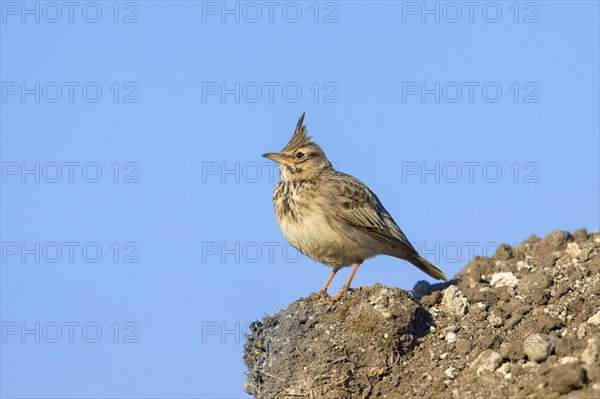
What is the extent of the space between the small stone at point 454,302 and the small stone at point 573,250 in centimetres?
237

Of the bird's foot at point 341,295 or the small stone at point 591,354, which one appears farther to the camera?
the bird's foot at point 341,295

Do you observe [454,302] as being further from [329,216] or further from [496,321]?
[329,216]

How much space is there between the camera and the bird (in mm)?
13227

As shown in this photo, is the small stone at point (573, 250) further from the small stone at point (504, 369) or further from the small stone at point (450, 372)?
the small stone at point (504, 369)

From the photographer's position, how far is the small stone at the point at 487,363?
1055 cm

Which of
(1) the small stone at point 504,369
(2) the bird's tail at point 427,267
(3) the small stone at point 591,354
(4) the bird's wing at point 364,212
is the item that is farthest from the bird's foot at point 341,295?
(3) the small stone at point 591,354

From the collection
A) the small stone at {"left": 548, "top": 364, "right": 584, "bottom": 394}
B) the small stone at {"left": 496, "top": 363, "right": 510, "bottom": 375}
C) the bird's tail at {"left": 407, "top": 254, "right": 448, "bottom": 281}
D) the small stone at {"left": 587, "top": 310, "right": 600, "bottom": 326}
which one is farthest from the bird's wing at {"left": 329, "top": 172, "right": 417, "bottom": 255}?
the small stone at {"left": 548, "top": 364, "right": 584, "bottom": 394}

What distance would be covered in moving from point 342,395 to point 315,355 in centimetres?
75

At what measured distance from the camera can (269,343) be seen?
39.8 ft

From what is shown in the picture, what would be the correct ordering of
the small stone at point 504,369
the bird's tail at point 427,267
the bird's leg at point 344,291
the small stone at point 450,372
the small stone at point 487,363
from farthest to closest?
the bird's tail at point 427,267 < the bird's leg at point 344,291 < the small stone at point 450,372 < the small stone at point 487,363 < the small stone at point 504,369

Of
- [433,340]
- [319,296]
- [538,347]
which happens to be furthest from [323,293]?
[538,347]

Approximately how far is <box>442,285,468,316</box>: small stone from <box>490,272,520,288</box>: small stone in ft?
3.24

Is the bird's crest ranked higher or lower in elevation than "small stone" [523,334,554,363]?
higher

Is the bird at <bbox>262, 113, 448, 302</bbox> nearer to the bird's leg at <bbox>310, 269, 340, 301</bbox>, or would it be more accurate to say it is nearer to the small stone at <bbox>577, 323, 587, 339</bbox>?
the bird's leg at <bbox>310, 269, 340, 301</bbox>
